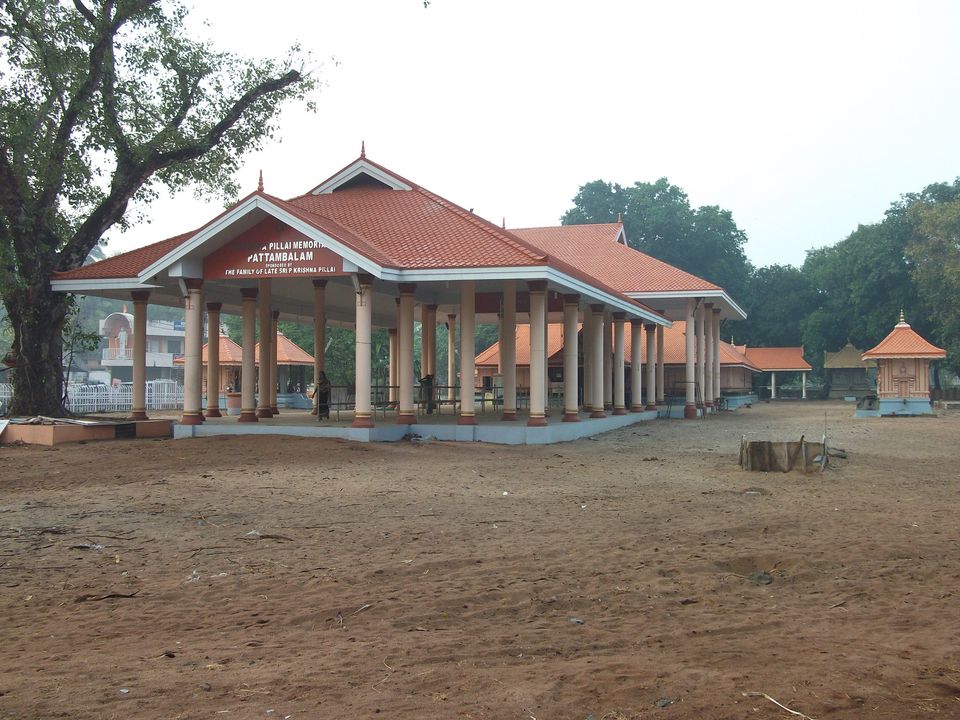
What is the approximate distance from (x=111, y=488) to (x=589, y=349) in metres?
15.2

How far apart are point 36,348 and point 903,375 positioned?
30868 mm

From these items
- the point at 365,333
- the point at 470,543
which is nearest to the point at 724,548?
the point at 470,543

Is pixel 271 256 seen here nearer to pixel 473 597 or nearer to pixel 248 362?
pixel 248 362

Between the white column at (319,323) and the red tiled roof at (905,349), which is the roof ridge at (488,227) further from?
the red tiled roof at (905,349)

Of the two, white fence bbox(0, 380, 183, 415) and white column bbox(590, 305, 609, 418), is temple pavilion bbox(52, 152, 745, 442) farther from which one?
white fence bbox(0, 380, 183, 415)

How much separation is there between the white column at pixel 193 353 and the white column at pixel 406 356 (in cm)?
426

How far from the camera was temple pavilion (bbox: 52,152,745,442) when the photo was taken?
1789cm

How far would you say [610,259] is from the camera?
33.8m

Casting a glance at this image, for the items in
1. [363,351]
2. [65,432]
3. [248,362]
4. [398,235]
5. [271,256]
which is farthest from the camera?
[248,362]

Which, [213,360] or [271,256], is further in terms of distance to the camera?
[213,360]

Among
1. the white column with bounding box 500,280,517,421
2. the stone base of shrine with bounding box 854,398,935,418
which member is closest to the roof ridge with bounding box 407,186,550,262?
the white column with bounding box 500,280,517,421

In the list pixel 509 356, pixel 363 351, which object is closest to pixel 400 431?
pixel 363 351

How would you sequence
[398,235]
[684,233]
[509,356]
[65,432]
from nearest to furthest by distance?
[65,432] → [398,235] → [509,356] → [684,233]

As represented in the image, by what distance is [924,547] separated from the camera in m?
8.02
